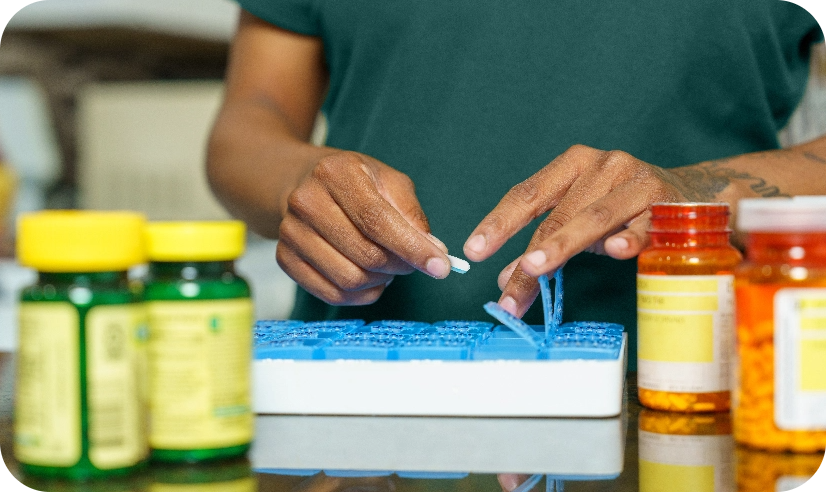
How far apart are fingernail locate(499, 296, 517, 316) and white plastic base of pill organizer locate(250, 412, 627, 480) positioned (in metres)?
0.17

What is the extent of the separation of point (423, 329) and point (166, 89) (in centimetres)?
230

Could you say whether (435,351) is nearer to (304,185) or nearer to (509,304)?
(509,304)

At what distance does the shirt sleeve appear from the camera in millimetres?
1176

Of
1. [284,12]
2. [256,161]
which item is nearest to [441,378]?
[256,161]

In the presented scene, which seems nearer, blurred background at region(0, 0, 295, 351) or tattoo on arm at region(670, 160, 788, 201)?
tattoo on arm at region(670, 160, 788, 201)

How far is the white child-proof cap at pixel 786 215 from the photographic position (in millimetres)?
534

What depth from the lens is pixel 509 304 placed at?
0.81 m

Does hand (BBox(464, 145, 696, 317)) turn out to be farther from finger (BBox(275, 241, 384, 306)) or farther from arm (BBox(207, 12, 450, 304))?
finger (BBox(275, 241, 384, 306))

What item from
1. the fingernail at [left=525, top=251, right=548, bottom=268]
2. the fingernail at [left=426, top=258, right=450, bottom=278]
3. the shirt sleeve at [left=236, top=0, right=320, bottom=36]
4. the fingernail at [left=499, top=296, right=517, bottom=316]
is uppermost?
the shirt sleeve at [left=236, top=0, right=320, bottom=36]

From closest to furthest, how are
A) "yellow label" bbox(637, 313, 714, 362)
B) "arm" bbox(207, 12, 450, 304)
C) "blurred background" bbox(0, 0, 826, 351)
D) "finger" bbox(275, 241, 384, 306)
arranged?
"yellow label" bbox(637, 313, 714, 362) < "arm" bbox(207, 12, 450, 304) < "finger" bbox(275, 241, 384, 306) < "blurred background" bbox(0, 0, 826, 351)

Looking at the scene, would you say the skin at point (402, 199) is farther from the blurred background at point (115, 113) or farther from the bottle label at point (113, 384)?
the blurred background at point (115, 113)

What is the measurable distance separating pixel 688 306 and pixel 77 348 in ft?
1.49

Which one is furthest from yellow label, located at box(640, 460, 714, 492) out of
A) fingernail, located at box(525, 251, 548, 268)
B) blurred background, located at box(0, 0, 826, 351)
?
blurred background, located at box(0, 0, 826, 351)

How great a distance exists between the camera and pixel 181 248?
51 cm
